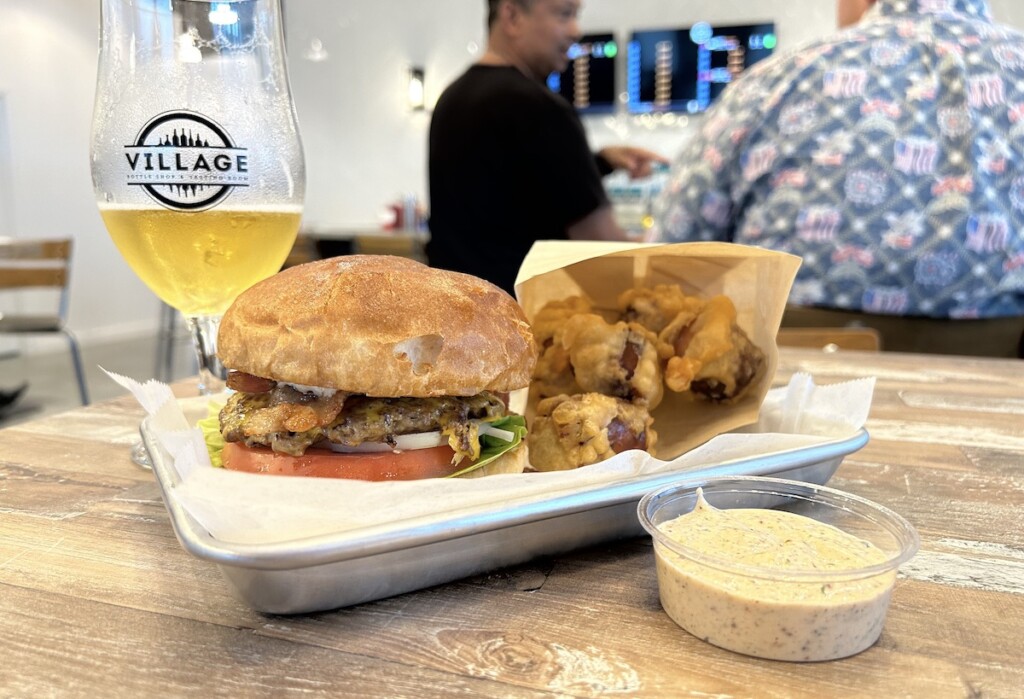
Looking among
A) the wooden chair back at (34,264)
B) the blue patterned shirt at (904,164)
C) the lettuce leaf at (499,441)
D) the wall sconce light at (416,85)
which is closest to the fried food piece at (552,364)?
the lettuce leaf at (499,441)

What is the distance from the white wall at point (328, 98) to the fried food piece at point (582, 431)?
747cm

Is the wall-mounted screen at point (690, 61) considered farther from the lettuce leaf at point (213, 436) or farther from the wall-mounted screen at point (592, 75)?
the lettuce leaf at point (213, 436)

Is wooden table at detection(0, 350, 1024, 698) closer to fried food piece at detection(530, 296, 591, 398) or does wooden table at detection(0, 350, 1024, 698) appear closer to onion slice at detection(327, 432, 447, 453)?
onion slice at detection(327, 432, 447, 453)

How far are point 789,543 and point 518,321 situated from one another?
0.41 metres

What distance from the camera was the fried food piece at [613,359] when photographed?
115 cm

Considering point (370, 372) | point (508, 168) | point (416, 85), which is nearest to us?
point (370, 372)

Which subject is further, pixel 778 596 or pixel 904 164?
pixel 904 164

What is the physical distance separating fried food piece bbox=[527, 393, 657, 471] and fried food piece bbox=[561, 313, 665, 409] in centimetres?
7

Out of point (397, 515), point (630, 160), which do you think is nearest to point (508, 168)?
point (630, 160)

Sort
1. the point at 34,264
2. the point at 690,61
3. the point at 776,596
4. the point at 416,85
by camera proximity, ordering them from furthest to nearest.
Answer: the point at 416,85 → the point at 690,61 → the point at 34,264 → the point at 776,596

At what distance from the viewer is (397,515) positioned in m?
0.74

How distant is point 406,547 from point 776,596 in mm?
330

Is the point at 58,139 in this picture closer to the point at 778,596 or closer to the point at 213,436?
the point at 213,436

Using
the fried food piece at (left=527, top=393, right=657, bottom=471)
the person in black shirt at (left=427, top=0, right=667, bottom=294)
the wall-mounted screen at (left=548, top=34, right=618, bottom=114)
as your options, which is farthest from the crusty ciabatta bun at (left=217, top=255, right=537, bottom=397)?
the wall-mounted screen at (left=548, top=34, right=618, bottom=114)
